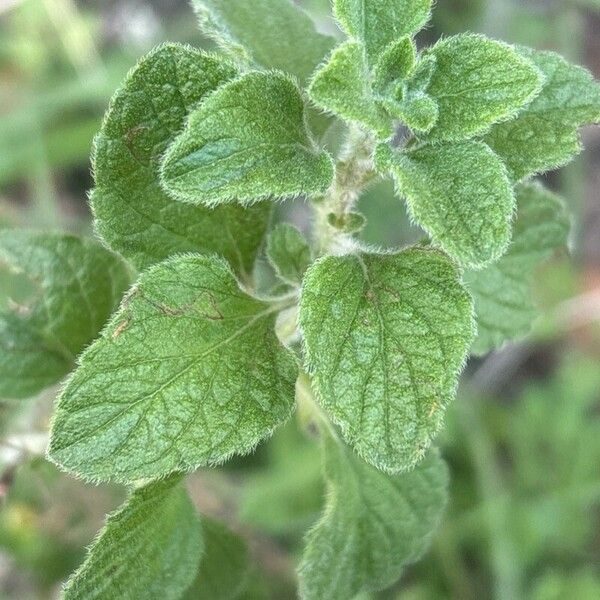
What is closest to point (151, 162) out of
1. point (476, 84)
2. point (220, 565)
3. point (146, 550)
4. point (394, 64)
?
point (394, 64)

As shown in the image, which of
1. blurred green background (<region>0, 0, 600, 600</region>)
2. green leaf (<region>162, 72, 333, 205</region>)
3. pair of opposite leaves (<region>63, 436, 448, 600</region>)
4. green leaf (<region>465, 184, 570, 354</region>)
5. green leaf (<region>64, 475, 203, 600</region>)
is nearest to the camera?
green leaf (<region>162, 72, 333, 205</region>)

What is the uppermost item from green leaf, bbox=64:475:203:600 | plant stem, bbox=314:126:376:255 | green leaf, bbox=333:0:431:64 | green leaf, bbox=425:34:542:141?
green leaf, bbox=333:0:431:64

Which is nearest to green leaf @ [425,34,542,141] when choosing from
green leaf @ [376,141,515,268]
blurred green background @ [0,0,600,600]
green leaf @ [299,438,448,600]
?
green leaf @ [376,141,515,268]

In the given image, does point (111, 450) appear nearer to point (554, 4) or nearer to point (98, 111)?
point (98, 111)

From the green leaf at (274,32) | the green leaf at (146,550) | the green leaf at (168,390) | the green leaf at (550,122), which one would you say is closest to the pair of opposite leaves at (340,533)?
the green leaf at (146,550)

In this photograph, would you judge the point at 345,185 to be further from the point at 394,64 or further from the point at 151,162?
the point at 151,162

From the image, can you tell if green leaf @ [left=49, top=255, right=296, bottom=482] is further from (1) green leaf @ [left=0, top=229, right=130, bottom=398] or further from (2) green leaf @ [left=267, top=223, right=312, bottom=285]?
(1) green leaf @ [left=0, top=229, right=130, bottom=398]
